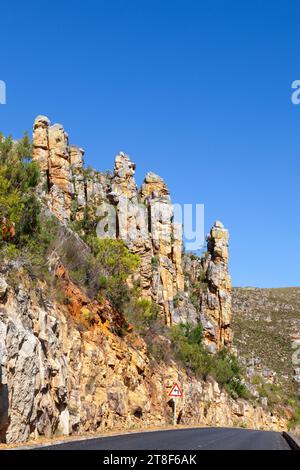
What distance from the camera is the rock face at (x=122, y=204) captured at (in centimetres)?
5375

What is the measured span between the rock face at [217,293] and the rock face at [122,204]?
23.7 feet

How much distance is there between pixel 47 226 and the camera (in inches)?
1267

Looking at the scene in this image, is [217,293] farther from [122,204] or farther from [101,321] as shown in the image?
[101,321]

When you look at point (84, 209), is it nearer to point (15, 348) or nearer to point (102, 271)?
point (102, 271)

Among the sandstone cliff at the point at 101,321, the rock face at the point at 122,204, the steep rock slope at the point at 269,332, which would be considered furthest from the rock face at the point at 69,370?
the steep rock slope at the point at 269,332

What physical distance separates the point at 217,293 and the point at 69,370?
52300 millimetres

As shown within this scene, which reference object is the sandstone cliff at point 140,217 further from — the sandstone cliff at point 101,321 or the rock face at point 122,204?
the sandstone cliff at point 101,321

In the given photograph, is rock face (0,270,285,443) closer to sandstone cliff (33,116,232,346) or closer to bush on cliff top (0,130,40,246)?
bush on cliff top (0,130,40,246)

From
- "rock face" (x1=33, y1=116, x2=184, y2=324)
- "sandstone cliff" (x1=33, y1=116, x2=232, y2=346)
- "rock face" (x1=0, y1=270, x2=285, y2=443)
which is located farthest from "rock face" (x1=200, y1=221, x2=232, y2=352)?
"rock face" (x1=0, y1=270, x2=285, y2=443)

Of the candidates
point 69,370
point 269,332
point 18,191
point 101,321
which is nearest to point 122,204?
point 101,321

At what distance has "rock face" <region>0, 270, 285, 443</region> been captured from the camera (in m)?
17.7

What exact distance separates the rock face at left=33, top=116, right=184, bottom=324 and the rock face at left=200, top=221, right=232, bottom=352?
7.22 meters

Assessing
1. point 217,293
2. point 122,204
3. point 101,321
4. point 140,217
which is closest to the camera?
point 101,321

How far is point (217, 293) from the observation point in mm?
75875
